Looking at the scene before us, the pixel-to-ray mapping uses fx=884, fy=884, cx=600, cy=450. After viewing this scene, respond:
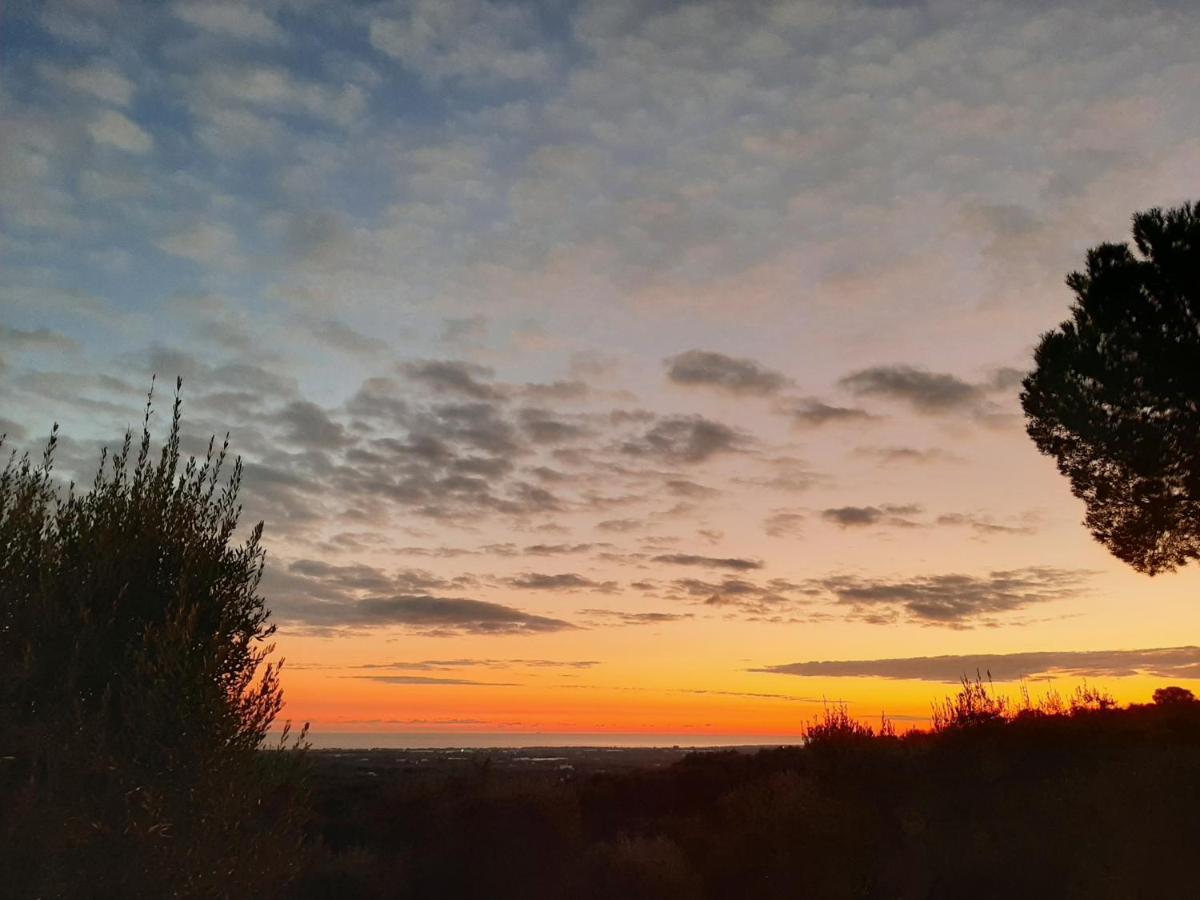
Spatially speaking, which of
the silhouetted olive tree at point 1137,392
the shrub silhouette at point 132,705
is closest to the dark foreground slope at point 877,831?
the silhouetted olive tree at point 1137,392

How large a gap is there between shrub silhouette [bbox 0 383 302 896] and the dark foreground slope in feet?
39.8

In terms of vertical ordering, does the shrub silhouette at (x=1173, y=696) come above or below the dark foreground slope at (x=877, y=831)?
above

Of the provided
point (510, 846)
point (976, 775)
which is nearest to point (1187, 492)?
point (976, 775)

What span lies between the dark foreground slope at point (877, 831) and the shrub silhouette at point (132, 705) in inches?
477

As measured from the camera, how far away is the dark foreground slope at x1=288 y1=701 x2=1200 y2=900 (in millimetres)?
18297

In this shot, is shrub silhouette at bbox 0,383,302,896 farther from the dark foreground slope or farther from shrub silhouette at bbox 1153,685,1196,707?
shrub silhouette at bbox 1153,685,1196,707

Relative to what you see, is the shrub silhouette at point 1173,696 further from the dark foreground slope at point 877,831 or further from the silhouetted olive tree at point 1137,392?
the silhouetted olive tree at point 1137,392

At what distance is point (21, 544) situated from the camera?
10.2m

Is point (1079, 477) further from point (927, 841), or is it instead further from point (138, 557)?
point (138, 557)

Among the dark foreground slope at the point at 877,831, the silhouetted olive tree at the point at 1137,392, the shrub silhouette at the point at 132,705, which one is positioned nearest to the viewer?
the shrub silhouette at the point at 132,705

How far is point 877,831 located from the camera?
2062 cm

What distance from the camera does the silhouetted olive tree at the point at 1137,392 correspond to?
19672 mm

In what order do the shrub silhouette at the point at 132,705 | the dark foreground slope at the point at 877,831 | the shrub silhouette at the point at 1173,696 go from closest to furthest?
the shrub silhouette at the point at 132,705
the dark foreground slope at the point at 877,831
the shrub silhouette at the point at 1173,696

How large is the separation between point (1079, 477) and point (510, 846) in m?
16.8
